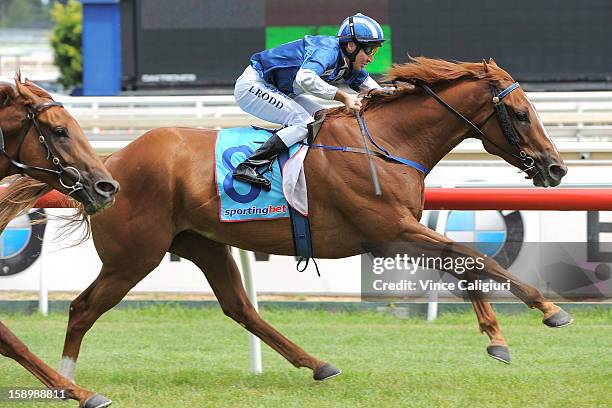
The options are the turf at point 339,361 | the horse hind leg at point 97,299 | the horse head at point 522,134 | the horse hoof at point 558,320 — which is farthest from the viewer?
the horse hind leg at point 97,299

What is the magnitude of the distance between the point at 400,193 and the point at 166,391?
1.49 metres

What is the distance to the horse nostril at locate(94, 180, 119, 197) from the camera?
14.4ft

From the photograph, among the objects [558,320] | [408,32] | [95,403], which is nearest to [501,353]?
[558,320]

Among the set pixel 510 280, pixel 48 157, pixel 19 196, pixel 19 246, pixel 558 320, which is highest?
pixel 48 157

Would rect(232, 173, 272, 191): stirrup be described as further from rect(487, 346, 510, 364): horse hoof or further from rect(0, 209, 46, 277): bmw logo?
rect(0, 209, 46, 277): bmw logo

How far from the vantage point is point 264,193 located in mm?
5246

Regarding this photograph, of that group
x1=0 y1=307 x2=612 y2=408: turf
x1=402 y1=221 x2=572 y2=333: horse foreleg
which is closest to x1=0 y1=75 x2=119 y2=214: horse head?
x1=0 y1=307 x2=612 y2=408: turf

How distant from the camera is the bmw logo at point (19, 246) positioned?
741 centimetres

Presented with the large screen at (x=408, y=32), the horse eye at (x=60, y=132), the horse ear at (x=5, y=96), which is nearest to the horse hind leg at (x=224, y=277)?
the horse eye at (x=60, y=132)

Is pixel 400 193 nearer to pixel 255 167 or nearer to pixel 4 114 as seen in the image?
pixel 255 167

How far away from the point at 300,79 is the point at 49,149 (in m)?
1.30

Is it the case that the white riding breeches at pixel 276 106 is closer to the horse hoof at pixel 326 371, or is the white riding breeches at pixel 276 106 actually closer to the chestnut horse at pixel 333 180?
the chestnut horse at pixel 333 180

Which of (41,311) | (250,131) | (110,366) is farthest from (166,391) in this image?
(41,311)

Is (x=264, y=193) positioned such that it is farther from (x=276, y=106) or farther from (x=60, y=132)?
(x=60, y=132)
